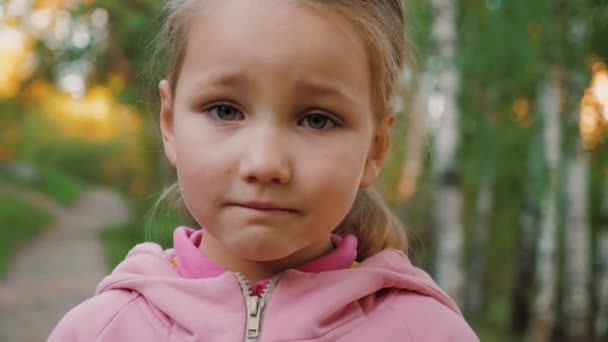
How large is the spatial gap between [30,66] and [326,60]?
15388 mm

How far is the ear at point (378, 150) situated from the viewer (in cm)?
170

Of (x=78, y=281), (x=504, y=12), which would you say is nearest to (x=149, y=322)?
(x=504, y=12)

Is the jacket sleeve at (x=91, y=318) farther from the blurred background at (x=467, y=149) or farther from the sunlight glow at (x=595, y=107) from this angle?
the sunlight glow at (x=595, y=107)

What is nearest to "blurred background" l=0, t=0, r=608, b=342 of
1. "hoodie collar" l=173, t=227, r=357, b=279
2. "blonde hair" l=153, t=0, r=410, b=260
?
"blonde hair" l=153, t=0, r=410, b=260

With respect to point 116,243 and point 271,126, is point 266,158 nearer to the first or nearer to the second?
point 271,126

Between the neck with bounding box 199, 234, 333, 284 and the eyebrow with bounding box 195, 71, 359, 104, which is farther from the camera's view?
the neck with bounding box 199, 234, 333, 284

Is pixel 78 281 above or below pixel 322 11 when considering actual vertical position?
below

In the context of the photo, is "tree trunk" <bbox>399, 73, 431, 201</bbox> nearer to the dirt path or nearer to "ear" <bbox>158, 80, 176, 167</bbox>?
the dirt path

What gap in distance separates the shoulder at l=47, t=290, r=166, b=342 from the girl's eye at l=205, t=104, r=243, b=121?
430 millimetres

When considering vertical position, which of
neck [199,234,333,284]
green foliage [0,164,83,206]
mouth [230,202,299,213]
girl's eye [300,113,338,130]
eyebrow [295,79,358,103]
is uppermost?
green foliage [0,164,83,206]

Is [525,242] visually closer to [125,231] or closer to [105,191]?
[125,231]

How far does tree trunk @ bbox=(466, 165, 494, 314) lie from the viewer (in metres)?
14.6

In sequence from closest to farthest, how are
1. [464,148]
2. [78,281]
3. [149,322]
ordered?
[149,322] < [78,281] < [464,148]

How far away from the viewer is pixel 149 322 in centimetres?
157
